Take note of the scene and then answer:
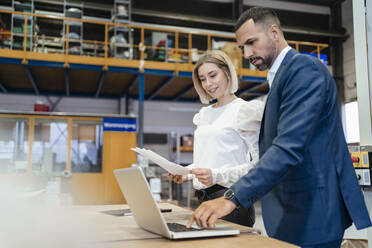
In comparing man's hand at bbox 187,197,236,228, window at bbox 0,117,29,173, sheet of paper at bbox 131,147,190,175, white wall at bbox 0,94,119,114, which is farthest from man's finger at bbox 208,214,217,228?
white wall at bbox 0,94,119,114

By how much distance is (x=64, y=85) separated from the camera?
11.7 metres

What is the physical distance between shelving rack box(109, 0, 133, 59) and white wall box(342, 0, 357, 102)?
27.8 ft

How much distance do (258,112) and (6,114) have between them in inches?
335

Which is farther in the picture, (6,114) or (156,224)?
(6,114)

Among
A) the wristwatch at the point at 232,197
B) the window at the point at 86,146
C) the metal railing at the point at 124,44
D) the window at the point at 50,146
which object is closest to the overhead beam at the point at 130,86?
the metal railing at the point at 124,44

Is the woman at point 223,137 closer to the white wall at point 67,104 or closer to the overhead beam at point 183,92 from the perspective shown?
the overhead beam at point 183,92

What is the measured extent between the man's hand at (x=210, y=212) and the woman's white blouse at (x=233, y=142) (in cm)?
68

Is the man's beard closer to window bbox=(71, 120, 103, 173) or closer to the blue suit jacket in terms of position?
the blue suit jacket

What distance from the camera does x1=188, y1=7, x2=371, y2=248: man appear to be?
124cm

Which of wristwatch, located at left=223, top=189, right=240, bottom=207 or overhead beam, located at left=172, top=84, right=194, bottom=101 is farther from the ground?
overhead beam, located at left=172, top=84, right=194, bottom=101

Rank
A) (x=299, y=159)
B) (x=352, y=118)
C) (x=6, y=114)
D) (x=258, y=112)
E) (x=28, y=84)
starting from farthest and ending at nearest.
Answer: (x=352, y=118) → (x=28, y=84) → (x=6, y=114) → (x=258, y=112) → (x=299, y=159)

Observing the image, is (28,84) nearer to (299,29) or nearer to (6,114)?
(6,114)

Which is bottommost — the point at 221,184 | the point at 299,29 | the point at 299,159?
the point at 221,184

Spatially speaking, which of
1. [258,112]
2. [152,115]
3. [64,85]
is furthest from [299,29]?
[258,112]
